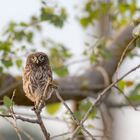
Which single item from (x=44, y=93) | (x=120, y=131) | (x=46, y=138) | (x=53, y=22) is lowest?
(x=120, y=131)

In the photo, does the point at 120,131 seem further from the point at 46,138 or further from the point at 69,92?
the point at 46,138

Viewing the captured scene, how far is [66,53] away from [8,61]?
838mm

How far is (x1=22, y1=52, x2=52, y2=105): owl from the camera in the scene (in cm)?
308

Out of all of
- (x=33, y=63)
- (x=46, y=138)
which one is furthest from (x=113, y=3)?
(x=46, y=138)

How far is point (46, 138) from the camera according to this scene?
111 inches

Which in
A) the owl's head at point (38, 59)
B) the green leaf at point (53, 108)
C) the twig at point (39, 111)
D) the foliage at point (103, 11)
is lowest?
the green leaf at point (53, 108)

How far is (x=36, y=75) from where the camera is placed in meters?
3.13

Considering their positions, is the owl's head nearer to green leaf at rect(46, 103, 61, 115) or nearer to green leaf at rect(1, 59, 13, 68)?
green leaf at rect(1, 59, 13, 68)

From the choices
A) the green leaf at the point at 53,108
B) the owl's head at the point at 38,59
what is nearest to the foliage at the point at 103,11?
the green leaf at the point at 53,108

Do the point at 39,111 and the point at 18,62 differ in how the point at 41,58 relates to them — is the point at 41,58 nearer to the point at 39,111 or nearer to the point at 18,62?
the point at 39,111

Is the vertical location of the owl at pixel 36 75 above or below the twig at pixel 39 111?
above

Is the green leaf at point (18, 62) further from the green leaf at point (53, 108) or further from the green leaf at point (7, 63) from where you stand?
the green leaf at point (53, 108)

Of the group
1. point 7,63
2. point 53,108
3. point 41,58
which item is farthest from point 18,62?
point 41,58

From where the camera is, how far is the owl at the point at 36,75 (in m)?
3.08
